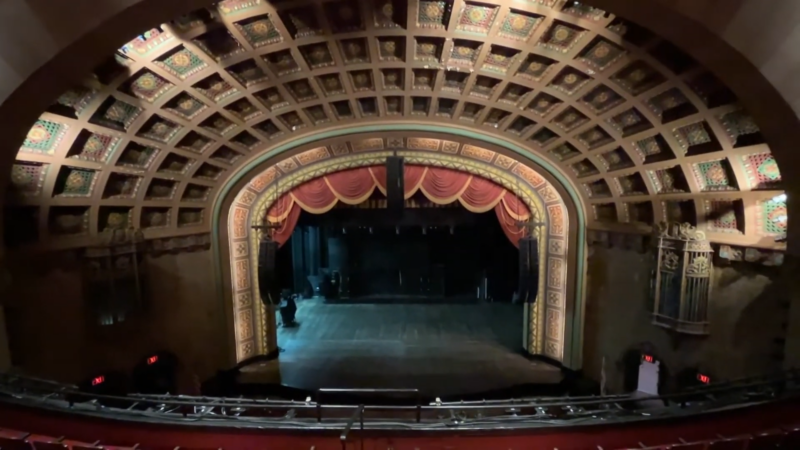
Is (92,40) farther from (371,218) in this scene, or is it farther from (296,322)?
(296,322)

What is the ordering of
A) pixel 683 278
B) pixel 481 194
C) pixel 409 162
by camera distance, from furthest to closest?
1. pixel 481 194
2. pixel 409 162
3. pixel 683 278

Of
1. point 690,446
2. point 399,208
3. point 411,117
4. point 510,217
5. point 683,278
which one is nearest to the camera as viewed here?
point 690,446

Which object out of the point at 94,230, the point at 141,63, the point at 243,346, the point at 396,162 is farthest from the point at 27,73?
the point at 243,346

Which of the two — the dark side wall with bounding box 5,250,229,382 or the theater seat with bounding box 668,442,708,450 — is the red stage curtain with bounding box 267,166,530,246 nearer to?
the dark side wall with bounding box 5,250,229,382

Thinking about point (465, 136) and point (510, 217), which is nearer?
point (465, 136)

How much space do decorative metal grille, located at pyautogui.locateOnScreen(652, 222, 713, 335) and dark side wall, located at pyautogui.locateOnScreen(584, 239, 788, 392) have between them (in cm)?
15

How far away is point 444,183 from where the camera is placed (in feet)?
29.9

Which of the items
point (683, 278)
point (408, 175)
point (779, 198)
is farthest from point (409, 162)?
point (779, 198)

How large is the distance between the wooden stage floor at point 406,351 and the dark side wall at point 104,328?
1.48 metres

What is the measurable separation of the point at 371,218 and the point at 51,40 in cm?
815

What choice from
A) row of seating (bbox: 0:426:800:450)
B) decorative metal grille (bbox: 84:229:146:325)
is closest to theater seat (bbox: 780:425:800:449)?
row of seating (bbox: 0:426:800:450)

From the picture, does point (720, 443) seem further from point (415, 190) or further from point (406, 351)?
point (406, 351)

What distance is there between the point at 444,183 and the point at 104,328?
21.8ft

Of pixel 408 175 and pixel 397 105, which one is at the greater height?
pixel 397 105
